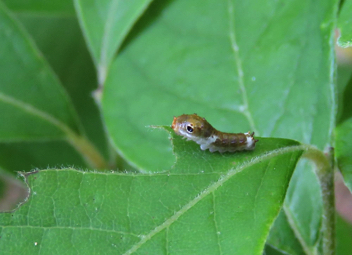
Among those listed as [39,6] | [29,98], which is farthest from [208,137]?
[39,6]

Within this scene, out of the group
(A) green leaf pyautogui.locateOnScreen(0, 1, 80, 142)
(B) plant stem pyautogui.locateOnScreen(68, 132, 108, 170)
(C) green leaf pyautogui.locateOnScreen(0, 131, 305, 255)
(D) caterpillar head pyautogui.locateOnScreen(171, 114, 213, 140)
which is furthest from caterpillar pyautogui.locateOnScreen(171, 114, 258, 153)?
(A) green leaf pyautogui.locateOnScreen(0, 1, 80, 142)

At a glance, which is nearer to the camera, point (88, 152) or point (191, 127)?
point (191, 127)

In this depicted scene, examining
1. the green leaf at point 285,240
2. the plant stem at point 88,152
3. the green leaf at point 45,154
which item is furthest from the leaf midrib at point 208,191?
the green leaf at point 45,154

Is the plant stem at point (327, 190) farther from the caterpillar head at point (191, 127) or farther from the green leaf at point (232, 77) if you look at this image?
the caterpillar head at point (191, 127)

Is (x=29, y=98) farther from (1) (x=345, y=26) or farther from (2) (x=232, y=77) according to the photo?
(1) (x=345, y=26)

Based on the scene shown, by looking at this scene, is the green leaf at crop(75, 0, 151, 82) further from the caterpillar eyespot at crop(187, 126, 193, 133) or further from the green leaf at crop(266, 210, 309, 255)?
the green leaf at crop(266, 210, 309, 255)

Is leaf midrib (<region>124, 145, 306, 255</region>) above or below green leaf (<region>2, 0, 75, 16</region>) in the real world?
below

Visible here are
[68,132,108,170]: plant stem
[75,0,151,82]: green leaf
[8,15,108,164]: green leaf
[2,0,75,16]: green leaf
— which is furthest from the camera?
[8,15,108,164]: green leaf
